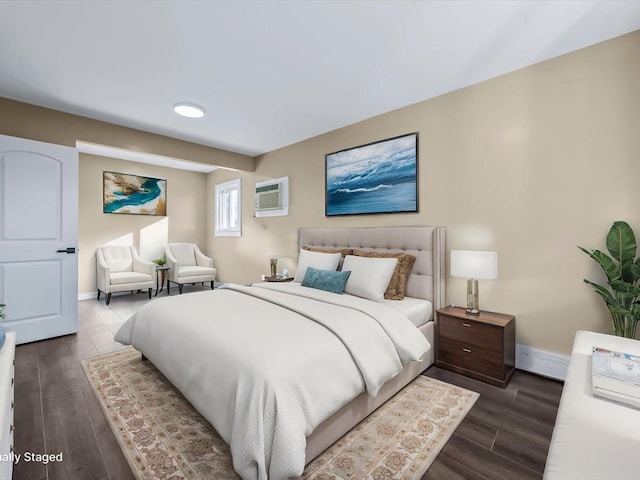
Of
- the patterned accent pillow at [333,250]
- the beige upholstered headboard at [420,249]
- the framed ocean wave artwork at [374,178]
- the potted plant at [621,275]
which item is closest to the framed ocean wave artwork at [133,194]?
the patterned accent pillow at [333,250]

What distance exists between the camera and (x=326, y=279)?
116 inches

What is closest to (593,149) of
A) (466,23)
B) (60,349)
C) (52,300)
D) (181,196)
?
(466,23)

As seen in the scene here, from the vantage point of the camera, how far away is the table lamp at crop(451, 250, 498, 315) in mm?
2357

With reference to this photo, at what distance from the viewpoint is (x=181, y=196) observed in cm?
634

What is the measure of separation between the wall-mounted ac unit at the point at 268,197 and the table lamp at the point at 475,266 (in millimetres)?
2883

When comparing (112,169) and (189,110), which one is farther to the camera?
(112,169)

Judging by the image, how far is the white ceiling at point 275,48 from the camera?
6.13 feet

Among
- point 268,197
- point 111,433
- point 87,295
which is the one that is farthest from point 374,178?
point 87,295

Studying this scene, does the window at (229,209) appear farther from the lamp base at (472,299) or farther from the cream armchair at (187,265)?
the lamp base at (472,299)

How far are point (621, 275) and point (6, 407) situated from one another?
3222 mm

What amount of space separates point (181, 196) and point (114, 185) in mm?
1185

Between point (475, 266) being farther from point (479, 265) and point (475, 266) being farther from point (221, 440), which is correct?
point (221, 440)

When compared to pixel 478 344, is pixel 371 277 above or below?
above

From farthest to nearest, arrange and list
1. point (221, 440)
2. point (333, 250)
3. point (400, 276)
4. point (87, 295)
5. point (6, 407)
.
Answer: point (87, 295) < point (333, 250) < point (400, 276) < point (221, 440) < point (6, 407)
